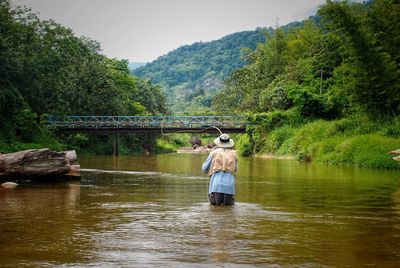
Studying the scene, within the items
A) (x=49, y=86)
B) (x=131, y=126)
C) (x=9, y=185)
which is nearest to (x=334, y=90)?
(x=131, y=126)

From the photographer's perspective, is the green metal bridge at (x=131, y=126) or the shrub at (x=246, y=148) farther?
the shrub at (x=246, y=148)

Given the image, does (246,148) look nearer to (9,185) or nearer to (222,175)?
(9,185)

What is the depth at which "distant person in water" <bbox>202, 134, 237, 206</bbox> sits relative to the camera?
11148 mm

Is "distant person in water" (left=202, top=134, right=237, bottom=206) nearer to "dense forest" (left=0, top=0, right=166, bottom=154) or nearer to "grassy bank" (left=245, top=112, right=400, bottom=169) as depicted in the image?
"grassy bank" (left=245, top=112, right=400, bottom=169)

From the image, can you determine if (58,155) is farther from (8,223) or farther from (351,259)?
(351,259)

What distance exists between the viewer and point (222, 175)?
36.7 feet

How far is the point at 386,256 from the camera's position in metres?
6.47

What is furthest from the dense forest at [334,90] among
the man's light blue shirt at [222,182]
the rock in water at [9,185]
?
the rock in water at [9,185]

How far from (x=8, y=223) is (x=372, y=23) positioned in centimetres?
2840

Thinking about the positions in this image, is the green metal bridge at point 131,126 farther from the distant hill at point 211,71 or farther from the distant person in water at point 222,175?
the distant hill at point 211,71

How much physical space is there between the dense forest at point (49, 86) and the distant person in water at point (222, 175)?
66.7ft

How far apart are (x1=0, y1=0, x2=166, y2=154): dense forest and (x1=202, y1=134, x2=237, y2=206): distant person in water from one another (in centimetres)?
2032

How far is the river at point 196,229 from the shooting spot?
249 inches

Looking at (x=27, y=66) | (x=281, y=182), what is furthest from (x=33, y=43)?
(x=281, y=182)
